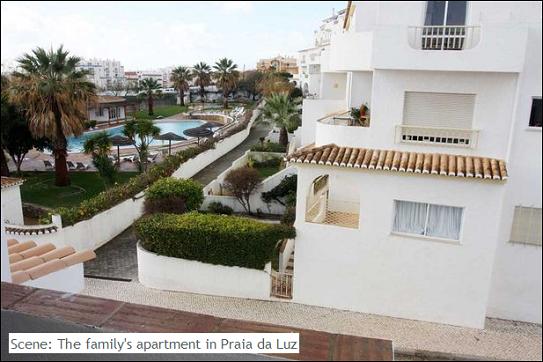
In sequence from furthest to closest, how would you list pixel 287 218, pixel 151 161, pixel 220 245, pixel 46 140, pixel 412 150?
pixel 151 161 < pixel 46 140 < pixel 287 218 < pixel 220 245 < pixel 412 150

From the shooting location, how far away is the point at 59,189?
23953 millimetres

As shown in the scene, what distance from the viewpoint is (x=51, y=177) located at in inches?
1051

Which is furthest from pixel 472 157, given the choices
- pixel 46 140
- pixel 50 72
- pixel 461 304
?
pixel 46 140

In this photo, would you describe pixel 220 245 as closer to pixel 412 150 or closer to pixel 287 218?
pixel 287 218

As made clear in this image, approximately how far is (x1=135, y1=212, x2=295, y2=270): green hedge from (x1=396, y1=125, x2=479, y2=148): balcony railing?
398 centimetres

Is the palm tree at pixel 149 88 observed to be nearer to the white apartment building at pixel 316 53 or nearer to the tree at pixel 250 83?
the white apartment building at pixel 316 53

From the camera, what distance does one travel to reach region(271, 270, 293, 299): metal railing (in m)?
13.1

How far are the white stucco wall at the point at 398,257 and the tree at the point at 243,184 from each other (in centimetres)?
949

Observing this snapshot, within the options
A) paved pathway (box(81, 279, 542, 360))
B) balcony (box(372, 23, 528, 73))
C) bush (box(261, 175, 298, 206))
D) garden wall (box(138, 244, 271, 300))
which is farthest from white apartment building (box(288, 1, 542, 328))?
bush (box(261, 175, 298, 206))

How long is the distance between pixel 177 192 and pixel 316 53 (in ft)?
126

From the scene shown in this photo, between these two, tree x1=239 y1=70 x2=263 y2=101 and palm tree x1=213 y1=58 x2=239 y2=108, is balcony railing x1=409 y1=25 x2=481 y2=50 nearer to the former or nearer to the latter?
palm tree x1=213 y1=58 x2=239 y2=108

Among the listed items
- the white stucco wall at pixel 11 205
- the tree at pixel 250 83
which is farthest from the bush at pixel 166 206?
the tree at pixel 250 83

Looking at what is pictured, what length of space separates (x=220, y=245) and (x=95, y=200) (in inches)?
294
